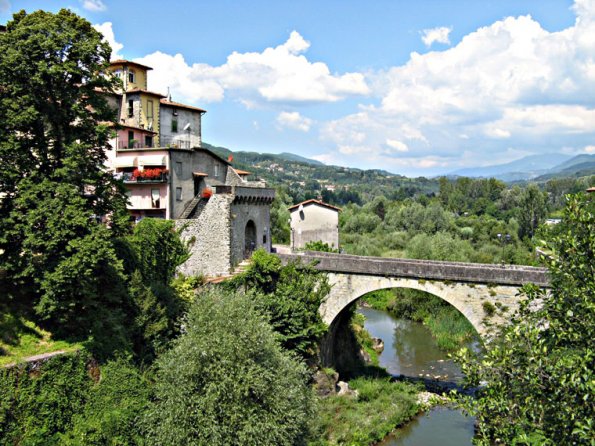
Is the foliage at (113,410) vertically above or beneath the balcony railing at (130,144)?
beneath

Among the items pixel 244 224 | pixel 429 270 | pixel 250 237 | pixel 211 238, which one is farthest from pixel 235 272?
pixel 429 270

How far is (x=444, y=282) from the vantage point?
23891 millimetres

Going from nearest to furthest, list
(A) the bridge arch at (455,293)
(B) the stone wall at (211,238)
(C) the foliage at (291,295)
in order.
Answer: (A) the bridge arch at (455,293), (C) the foliage at (291,295), (B) the stone wall at (211,238)

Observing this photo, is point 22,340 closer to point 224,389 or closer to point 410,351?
point 224,389

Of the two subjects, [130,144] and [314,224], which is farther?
[314,224]

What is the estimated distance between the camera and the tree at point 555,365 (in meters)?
7.83

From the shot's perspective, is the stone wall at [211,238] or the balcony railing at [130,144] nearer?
the stone wall at [211,238]

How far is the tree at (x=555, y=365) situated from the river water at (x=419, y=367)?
15.6 ft

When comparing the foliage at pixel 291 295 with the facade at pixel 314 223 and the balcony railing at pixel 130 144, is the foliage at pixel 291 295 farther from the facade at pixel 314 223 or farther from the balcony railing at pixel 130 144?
the facade at pixel 314 223

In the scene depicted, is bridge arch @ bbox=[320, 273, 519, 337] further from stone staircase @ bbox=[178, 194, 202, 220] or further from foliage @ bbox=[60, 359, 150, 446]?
foliage @ bbox=[60, 359, 150, 446]

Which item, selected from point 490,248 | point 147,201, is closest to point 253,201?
point 147,201

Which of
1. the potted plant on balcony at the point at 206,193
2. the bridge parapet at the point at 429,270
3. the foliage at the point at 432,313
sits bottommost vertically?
the foliage at the point at 432,313

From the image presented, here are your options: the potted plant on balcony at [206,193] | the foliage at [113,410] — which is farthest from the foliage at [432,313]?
the foliage at [113,410]

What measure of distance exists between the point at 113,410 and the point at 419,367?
18860 millimetres
